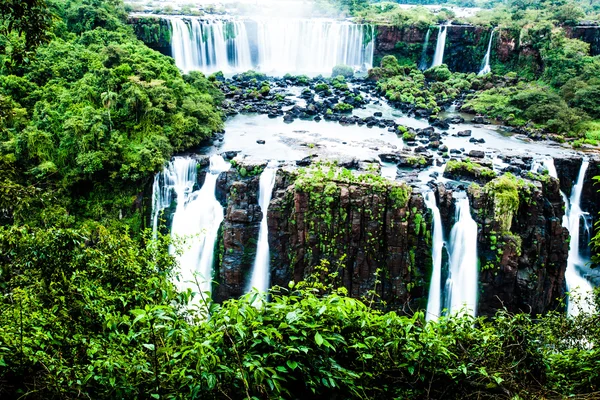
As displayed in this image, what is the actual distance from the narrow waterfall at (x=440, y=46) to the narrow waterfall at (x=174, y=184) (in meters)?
32.4

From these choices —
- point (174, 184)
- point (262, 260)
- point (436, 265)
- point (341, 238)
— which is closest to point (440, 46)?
point (436, 265)

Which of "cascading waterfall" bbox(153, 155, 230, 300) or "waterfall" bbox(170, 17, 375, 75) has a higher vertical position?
"waterfall" bbox(170, 17, 375, 75)

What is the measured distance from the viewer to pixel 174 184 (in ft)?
75.3

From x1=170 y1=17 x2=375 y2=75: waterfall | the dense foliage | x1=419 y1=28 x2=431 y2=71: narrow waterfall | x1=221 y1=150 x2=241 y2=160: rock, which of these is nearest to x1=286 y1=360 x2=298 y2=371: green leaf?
the dense foliage

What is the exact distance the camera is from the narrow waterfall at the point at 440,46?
46.5 meters

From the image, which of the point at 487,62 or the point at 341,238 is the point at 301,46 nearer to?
the point at 487,62

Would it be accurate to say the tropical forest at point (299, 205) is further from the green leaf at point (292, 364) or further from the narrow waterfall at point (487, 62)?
the narrow waterfall at point (487, 62)

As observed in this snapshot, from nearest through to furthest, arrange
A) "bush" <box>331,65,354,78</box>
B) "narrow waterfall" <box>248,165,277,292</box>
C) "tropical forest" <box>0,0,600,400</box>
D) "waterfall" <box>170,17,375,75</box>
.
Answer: "tropical forest" <box>0,0,600,400</box>
"narrow waterfall" <box>248,165,277,292</box>
"bush" <box>331,65,354,78</box>
"waterfall" <box>170,17,375,75</box>

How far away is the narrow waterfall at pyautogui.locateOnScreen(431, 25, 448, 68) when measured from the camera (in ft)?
153

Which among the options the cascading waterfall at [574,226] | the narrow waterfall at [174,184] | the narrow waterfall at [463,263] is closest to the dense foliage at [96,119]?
the narrow waterfall at [174,184]

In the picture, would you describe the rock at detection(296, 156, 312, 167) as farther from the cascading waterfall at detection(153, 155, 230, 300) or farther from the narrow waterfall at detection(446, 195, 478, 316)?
the narrow waterfall at detection(446, 195, 478, 316)

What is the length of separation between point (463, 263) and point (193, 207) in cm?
1250

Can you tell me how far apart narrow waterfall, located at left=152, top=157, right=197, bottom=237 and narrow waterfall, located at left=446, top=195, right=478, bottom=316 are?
1256cm

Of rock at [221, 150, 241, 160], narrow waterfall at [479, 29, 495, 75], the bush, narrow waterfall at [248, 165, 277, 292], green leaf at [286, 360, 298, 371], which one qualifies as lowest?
narrow waterfall at [248, 165, 277, 292]
